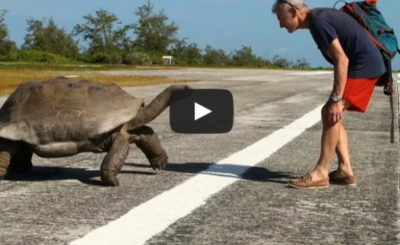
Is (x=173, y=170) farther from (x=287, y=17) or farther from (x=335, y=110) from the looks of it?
(x=287, y=17)

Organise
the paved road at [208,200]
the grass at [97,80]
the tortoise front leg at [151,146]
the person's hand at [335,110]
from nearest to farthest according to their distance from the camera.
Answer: the paved road at [208,200], the person's hand at [335,110], the tortoise front leg at [151,146], the grass at [97,80]

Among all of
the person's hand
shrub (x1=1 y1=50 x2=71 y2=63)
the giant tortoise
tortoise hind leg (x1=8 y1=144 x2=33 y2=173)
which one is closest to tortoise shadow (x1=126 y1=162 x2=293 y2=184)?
the person's hand

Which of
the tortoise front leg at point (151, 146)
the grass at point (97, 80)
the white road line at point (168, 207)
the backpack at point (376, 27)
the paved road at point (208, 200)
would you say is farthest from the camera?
the grass at point (97, 80)

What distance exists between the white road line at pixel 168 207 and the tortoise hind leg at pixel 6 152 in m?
1.43

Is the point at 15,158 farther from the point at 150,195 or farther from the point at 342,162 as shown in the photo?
the point at 342,162

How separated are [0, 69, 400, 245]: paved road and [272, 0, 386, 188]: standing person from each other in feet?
1.24

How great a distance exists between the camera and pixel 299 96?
20859mm

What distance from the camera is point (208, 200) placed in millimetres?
6320

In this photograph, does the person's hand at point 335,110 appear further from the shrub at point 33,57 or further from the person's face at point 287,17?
the shrub at point 33,57

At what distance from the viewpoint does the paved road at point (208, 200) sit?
5.15 metres

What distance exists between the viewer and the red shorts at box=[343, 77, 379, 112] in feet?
22.4

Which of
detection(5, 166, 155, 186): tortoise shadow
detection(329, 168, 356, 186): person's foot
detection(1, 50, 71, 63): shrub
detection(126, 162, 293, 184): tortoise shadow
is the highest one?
detection(329, 168, 356, 186): person's foot

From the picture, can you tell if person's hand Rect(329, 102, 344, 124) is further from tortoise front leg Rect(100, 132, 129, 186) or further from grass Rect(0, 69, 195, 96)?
grass Rect(0, 69, 195, 96)

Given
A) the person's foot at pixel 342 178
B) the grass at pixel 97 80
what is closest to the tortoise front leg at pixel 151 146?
the person's foot at pixel 342 178
